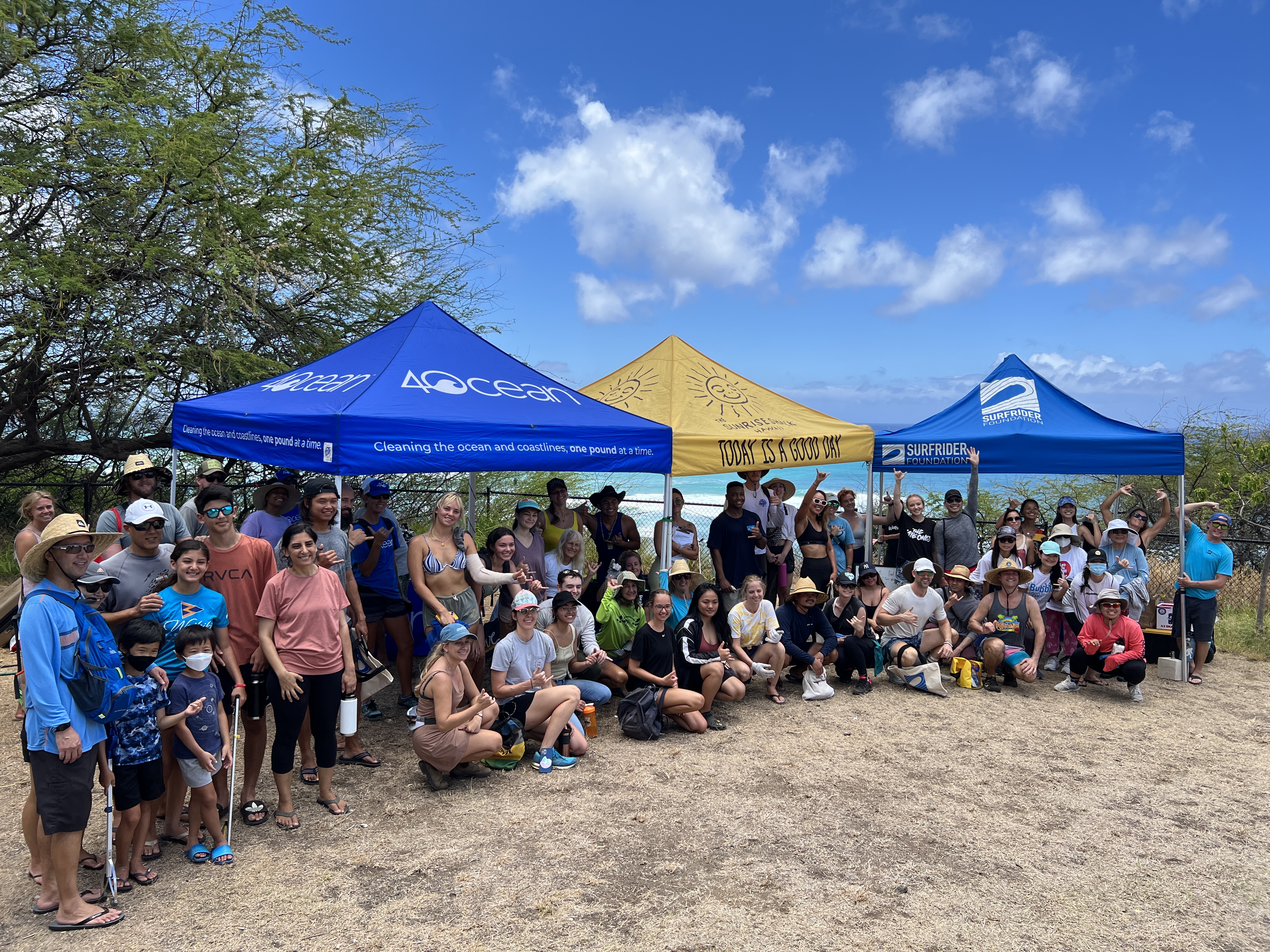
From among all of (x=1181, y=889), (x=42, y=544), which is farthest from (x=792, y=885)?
(x=42, y=544)

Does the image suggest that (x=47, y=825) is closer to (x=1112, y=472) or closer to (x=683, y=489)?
(x=1112, y=472)

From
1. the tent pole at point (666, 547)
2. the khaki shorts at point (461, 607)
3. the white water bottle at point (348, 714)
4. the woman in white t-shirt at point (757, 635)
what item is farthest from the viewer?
the tent pole at point (666, 547)

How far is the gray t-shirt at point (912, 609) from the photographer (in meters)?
7.82

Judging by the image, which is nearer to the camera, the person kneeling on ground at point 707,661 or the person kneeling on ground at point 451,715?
the person kneeling on ground at point 451,715

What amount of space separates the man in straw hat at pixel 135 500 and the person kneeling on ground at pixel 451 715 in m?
1.71

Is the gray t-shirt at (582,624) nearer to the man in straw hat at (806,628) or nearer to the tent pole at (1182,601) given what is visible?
the man in straw hat at (806,628)

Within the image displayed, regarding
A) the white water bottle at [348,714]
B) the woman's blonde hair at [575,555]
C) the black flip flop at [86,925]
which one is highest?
the woman's blonde hair at [575,555]

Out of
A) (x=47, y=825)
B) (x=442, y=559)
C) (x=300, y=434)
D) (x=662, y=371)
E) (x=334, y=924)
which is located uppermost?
(x=662, y=371)

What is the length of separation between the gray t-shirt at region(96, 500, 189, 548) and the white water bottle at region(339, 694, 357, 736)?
1.41 meters

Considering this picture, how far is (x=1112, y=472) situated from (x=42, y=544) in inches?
342

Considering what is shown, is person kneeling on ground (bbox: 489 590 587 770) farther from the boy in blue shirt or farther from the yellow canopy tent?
the boy in blue shirt

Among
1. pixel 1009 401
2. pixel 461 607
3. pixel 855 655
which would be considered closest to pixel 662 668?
pixel 461 607

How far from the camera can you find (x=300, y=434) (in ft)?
18.6

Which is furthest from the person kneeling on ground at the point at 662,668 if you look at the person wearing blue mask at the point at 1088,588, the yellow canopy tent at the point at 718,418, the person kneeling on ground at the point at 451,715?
the person wearing blue mask at the point at 1088,588
